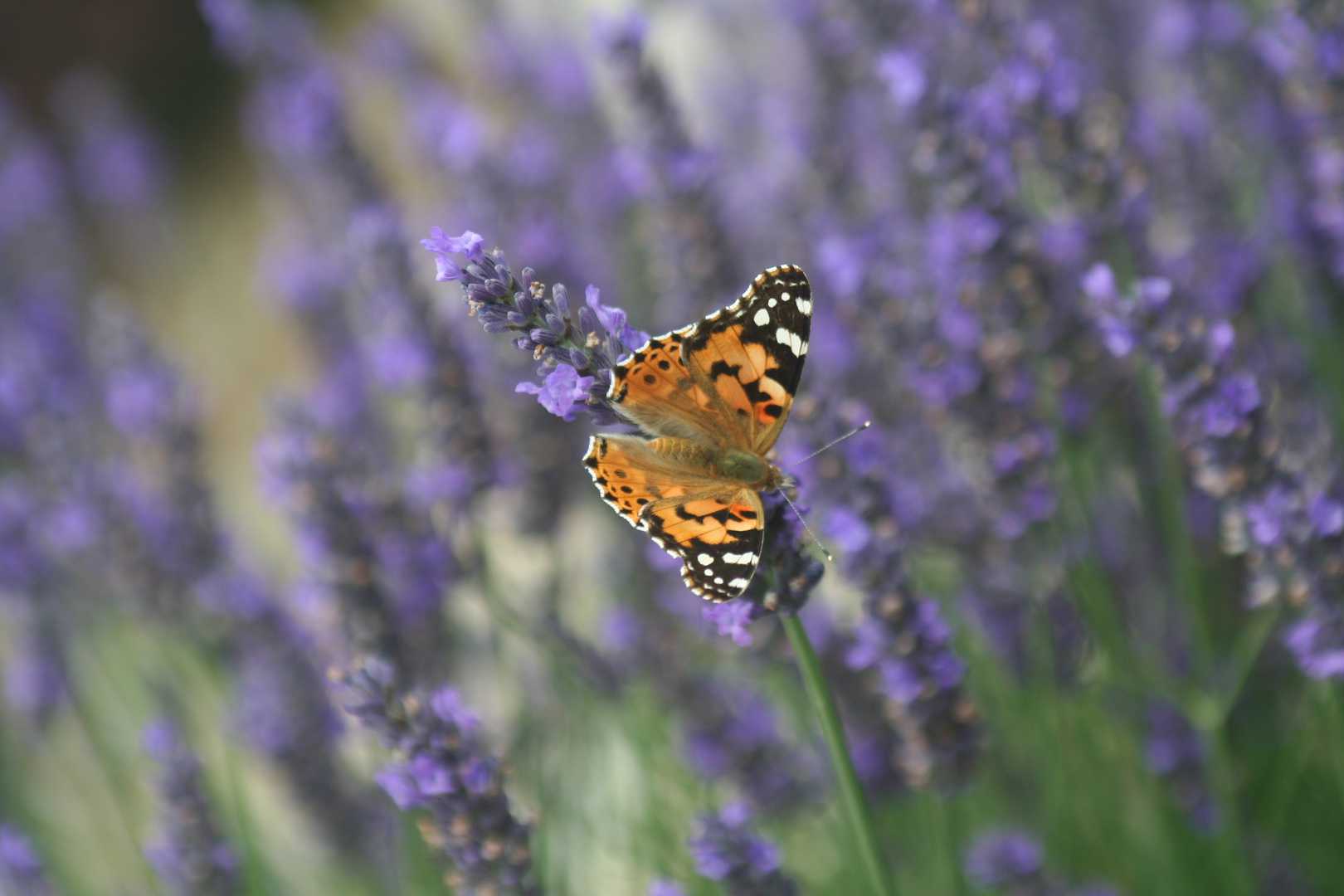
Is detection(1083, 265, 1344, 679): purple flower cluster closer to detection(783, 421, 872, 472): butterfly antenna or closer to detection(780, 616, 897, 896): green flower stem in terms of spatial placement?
detection(783, 421, 872, 472): butterfly antenna

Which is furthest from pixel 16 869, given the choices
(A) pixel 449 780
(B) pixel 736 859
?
(B) pixel 736 859

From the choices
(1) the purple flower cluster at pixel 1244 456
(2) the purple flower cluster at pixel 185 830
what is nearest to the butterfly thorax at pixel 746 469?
(1) the purple flower cluster at pixel 1244 456

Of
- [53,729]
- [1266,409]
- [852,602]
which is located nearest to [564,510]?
[852,602]

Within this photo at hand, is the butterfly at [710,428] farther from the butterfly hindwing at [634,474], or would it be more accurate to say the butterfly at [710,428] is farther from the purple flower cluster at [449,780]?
the purple flower cluster at [449,780]

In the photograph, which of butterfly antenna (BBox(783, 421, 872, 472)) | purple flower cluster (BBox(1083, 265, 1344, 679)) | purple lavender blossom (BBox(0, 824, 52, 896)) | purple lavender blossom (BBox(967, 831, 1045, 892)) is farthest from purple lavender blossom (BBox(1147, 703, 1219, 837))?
purple lavender blossom (BBox(0, 824, 52, 896))

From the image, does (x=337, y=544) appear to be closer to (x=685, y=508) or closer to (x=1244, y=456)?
(x=685, y=508)
